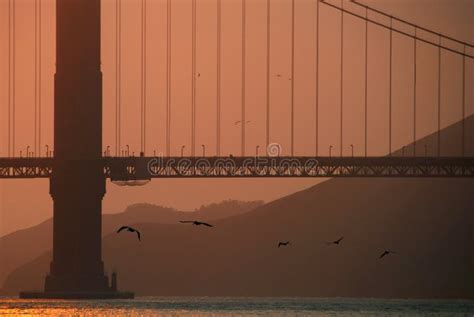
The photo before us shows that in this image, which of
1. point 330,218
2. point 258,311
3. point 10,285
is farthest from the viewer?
point 330,218

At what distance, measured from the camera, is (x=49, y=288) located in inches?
4904

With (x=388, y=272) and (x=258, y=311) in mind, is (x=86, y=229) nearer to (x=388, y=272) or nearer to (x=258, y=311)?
(x=258, y=311)

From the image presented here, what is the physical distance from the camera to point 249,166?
120 metres

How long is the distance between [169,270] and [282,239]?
9.59 meters

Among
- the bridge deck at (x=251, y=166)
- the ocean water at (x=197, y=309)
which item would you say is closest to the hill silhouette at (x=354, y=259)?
the ocean water at (x=197, y=309)

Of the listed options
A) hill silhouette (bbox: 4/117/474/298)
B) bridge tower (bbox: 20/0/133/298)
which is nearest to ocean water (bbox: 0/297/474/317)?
bridge tower (bbox: 20/0/133/298)

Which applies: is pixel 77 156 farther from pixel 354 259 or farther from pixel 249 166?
pixel 354 259

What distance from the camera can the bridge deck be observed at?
391 ft

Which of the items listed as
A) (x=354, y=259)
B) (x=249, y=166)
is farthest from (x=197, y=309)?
(x=354, y=259)

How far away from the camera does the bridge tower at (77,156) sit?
394ft

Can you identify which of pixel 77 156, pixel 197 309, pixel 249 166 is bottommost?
pixel 197 309

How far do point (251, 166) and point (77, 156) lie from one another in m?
8.32

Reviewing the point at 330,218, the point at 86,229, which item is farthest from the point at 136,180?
the point at 330,218

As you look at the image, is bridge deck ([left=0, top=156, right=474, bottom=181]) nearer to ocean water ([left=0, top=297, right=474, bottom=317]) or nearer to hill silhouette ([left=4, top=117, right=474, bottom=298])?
ocean water ([left=0, top=297, right=474, bottom=317])
